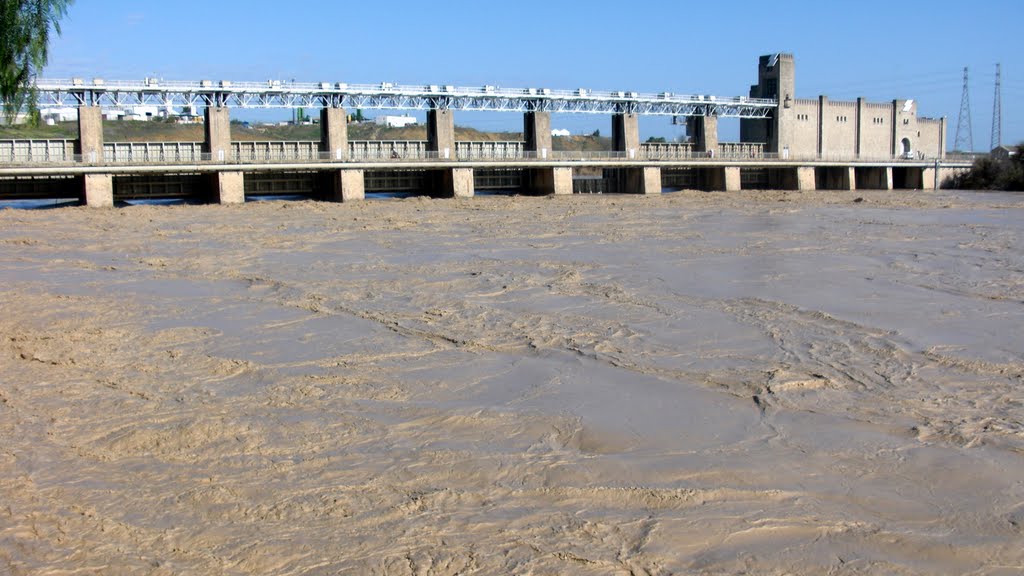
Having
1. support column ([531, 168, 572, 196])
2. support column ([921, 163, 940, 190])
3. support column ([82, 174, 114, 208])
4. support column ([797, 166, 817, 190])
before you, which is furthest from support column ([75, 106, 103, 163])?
support column ([921, 163, 940, 190])

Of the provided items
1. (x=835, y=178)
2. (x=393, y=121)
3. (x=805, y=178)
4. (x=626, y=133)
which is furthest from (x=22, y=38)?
(x=393, y=121)

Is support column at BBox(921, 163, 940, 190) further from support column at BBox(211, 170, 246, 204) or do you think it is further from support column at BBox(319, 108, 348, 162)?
support column at BBox(211, 170, 246, 204)

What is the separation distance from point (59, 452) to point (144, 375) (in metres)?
2.73

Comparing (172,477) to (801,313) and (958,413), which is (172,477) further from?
(801,313)

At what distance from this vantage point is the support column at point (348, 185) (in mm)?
44844

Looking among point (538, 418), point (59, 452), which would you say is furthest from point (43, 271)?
point (538, 418)

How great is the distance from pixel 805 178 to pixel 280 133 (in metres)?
46.8

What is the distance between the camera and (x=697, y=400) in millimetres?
9734

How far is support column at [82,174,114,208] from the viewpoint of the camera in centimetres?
3916

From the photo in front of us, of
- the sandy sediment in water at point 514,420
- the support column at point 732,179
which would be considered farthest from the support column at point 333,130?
the sandy sediment in water at point 514,420

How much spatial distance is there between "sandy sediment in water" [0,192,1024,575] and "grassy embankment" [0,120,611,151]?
5538 centimetres

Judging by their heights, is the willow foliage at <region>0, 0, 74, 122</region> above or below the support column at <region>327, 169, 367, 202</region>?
above

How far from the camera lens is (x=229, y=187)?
4206cm

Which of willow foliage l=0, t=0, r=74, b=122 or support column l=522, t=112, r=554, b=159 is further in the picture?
support column l=522, t=112, r=554, b=159
